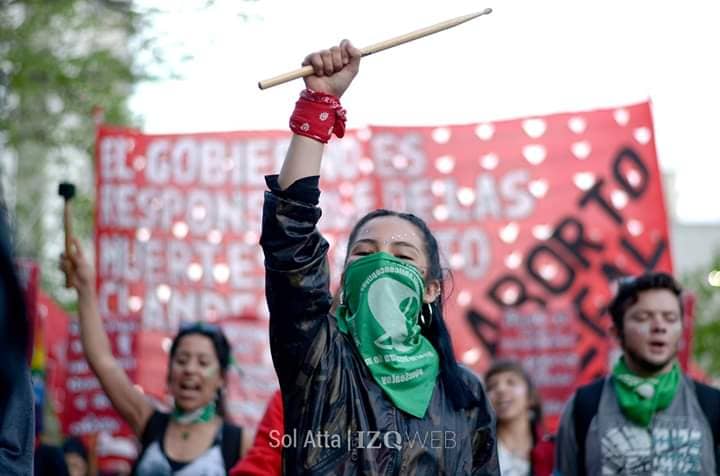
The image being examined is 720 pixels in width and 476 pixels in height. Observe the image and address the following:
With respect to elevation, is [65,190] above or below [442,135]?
below

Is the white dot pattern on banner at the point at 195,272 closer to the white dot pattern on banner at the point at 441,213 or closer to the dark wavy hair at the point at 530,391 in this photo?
the white dot pattern on banner at the point at 441,213

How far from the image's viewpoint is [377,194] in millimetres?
8094

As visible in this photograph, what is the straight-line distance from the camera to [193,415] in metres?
5.03

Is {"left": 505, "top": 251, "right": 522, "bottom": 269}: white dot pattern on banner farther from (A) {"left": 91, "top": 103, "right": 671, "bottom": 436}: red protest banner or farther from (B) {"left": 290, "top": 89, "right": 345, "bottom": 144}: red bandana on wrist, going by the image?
(B) {"left": 290, "top": 89, "right": 345, "bottom": 144}: red bandana on wrist

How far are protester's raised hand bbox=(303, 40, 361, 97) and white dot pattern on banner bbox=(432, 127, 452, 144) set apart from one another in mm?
5230

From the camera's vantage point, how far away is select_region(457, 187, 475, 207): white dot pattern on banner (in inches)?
317

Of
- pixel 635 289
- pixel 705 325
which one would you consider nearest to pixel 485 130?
pixel 635 289

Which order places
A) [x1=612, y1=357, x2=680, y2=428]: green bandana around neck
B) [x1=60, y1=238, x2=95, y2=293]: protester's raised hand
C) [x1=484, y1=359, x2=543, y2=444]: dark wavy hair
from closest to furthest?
[x1=612, y1=357, x2=680, y2=428]: green bandana around neck, [x1=60, y1=238, x2=95, y2=293]: protester's raised hand, [x1=484, y1=359, x2=543, y2=444]: dark wavy hair

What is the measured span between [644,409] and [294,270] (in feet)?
6.87

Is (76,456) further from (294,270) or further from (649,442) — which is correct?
(294,270)

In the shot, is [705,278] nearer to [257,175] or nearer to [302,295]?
[257,175]

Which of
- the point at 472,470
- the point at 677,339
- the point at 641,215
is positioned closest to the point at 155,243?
the point at 641,215

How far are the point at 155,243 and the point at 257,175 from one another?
81 centimetres

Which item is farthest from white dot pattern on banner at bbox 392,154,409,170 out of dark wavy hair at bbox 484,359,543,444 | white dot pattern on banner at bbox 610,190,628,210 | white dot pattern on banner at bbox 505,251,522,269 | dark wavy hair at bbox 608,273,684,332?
dark wavy hair at bbox 608,273,684,332
